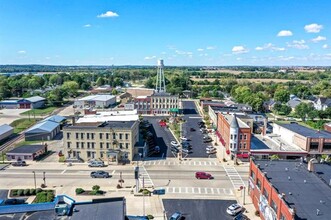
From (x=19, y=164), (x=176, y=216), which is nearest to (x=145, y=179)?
(x=176, y=216)

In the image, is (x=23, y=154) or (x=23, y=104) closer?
(x=23, y=154)

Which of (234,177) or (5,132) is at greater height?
(5,132)

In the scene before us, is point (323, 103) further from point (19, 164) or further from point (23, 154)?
point (19, 164)

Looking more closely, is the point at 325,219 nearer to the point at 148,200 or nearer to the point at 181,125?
the point at 148,200

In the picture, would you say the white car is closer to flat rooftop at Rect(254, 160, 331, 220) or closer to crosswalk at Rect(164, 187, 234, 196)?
crosswalk at Rect(164, 187, 234, 196)

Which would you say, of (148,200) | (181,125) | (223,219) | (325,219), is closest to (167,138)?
(181,125)

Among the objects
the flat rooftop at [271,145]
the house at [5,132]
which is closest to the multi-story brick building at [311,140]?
the flat rooftop at [271,145]

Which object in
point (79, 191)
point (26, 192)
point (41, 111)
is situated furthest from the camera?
point (41, 111)
